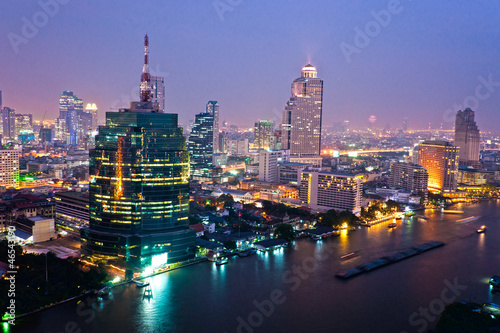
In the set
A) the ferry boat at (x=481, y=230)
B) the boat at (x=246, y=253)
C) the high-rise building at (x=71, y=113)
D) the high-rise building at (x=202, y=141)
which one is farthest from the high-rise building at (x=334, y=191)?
the high-rise building at (x=71, y=113)

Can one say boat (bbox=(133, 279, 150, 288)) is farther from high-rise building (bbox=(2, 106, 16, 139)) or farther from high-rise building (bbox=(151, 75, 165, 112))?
high-rise building (bbox=(2, 106, 16, 139))

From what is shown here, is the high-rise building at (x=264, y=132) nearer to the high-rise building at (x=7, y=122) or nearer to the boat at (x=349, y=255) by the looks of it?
the high-rise building at (x=7, y=122)

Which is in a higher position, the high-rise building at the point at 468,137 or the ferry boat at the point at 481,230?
the high-rise building at the point at 468,137

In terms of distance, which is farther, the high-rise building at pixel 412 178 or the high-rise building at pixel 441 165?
the high-rise building at pixel 441 165

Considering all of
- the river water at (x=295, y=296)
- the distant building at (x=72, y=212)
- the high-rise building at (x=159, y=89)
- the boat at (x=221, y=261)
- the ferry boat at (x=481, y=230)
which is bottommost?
the river water at (x=295, y=296)

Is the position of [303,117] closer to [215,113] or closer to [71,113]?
[215,113]

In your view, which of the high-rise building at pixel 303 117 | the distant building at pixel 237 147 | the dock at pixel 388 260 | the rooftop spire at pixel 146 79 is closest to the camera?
the dock at pixel 388 260
